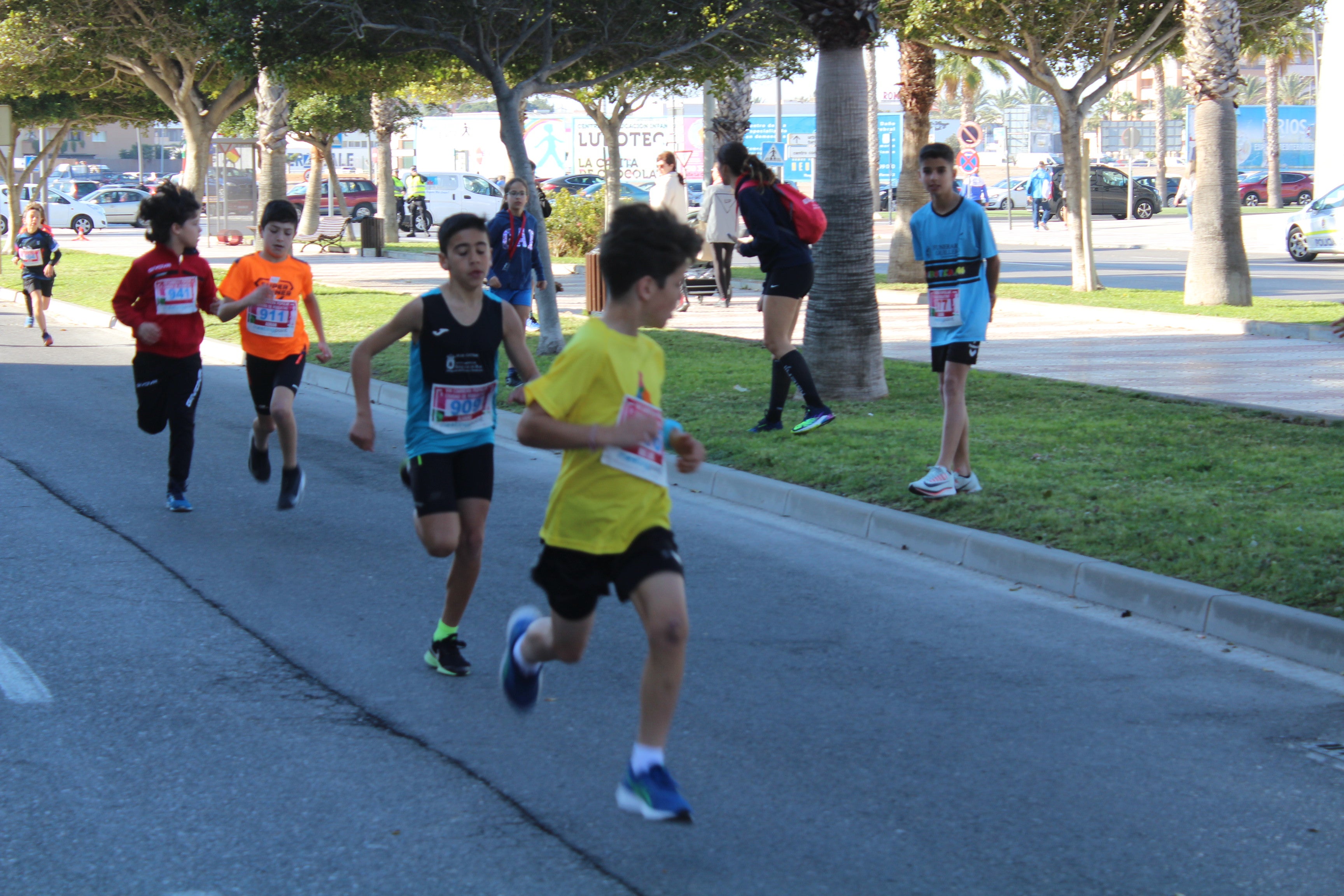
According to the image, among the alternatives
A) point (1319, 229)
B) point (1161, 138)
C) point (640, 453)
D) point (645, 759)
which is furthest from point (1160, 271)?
point (645, 759)

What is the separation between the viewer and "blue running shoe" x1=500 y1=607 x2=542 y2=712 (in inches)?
169

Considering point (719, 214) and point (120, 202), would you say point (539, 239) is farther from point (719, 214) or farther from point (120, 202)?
point (120, 202)

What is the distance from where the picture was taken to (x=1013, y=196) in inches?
2611

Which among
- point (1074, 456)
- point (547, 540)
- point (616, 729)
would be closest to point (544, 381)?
point (547, 540)

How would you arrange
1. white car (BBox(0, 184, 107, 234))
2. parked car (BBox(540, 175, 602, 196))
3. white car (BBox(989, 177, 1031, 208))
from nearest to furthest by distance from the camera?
parked car (BBox(540, 175, 602, 196)), white car (BBox(0, 184, 107, 234)), white car (BBox(989, 177, 1031, 208))

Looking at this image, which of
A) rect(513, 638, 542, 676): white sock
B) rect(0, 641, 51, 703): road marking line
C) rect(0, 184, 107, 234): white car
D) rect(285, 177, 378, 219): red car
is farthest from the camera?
rect(0, 184, 107, 234): white car

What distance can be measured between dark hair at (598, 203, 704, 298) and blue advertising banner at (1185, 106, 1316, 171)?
8099 cm

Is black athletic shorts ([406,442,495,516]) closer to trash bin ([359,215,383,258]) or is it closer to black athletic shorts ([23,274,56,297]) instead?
black athletic shorts ([23,274,56,297])

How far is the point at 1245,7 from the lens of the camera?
2025 cm

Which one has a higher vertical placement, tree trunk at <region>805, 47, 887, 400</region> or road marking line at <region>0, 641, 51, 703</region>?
tree trunk at <region>805, 47, 887, 400</region>

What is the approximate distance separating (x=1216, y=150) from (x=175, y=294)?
14641mm

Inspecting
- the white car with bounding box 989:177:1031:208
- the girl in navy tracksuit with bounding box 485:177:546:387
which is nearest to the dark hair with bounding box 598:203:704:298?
the girl in navy tracksuit with bounding box 485:177:546:387

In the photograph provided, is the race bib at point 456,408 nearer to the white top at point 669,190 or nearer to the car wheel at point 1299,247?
the white top at point 669,190

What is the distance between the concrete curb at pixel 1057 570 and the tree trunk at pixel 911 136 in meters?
14.4
